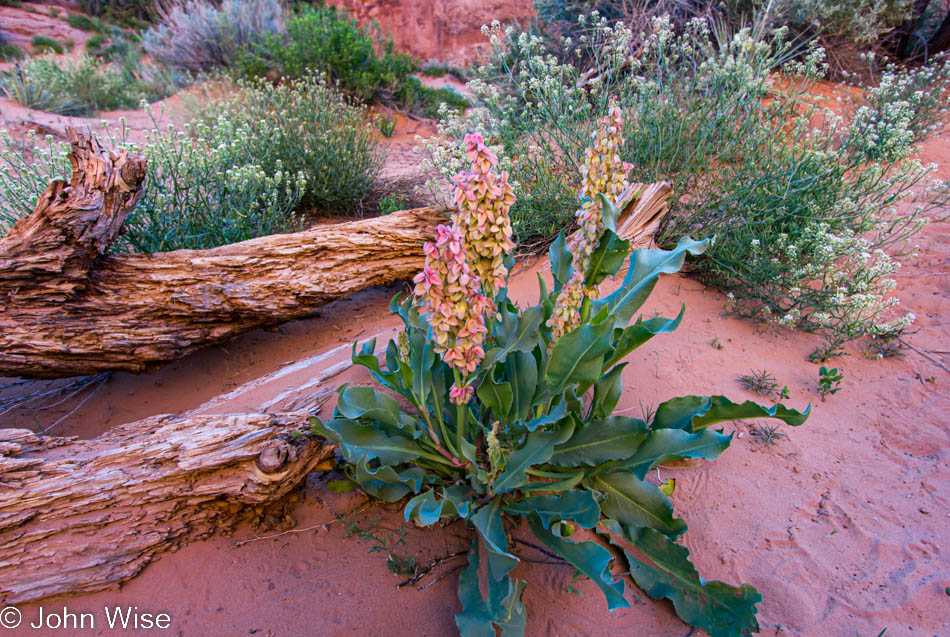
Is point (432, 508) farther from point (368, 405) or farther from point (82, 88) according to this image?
point (82, 88)

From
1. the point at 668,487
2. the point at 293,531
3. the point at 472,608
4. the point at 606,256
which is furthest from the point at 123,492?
the point at 668,487

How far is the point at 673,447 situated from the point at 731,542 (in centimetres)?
64

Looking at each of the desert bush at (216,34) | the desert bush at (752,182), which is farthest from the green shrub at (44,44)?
the desert bush at (752,182)

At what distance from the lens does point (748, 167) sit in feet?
13.8

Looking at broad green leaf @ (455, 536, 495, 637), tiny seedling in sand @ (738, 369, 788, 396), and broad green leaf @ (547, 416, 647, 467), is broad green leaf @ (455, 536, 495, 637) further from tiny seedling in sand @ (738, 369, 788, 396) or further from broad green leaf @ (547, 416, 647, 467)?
tiny seedling in sand @ (738, 369, 788, 396)

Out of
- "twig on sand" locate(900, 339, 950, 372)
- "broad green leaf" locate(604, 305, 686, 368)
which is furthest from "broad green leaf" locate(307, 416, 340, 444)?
"twig on sand" locate(900, 339, 950, 372)

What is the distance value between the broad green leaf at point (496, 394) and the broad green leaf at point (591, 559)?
43 centimetres

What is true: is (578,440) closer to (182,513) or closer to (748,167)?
(182,513)

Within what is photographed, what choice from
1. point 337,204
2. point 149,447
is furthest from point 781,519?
point 337,204

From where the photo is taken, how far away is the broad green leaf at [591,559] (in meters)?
1.59

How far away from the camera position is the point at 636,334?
210 centimetres

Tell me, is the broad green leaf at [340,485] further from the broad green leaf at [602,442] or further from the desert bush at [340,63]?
the desert bush at [340,63]

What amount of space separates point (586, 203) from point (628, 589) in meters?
1.46

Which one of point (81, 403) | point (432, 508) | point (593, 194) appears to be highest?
point (593, 194)
